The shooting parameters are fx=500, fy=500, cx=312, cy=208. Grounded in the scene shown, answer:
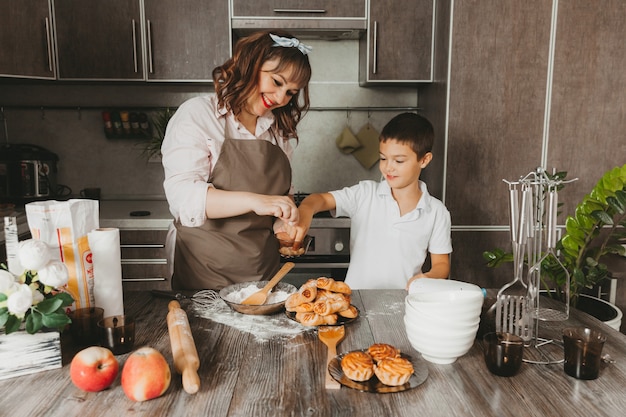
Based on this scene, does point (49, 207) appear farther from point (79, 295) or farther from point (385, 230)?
point (385, 230)

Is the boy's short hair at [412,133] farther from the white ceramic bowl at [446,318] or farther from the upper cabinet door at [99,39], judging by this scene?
the upper cabinet door at [99,39]

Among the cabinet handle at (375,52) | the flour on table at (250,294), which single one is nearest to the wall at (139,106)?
the cabinet handle at (375,52)

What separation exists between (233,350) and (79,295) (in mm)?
369

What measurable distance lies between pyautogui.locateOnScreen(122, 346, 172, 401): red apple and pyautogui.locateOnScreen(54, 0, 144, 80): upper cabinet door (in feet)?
7.12

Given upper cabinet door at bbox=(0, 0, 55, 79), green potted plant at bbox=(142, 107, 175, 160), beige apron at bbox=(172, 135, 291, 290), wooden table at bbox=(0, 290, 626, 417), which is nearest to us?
wooden table at bbox=(0, 290, 626, 417)

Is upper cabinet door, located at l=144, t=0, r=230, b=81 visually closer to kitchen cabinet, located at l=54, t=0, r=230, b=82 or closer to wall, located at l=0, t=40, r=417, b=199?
kitchen cabinet, located at l=54, t=0, r=230, b=82

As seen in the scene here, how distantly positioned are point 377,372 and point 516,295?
0.39 meters

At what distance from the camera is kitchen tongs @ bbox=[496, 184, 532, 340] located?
3.46ft

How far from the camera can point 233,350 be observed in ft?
3.45

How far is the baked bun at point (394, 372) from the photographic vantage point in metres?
0.89

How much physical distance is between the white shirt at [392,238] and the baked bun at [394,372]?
36.1 inches

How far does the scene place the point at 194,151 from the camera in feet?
5.13

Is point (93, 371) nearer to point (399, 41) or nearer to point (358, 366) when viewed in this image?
point (358, 366)

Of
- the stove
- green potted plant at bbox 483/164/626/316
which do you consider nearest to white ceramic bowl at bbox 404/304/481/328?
green potted plant at bbox 483/164/626/316
